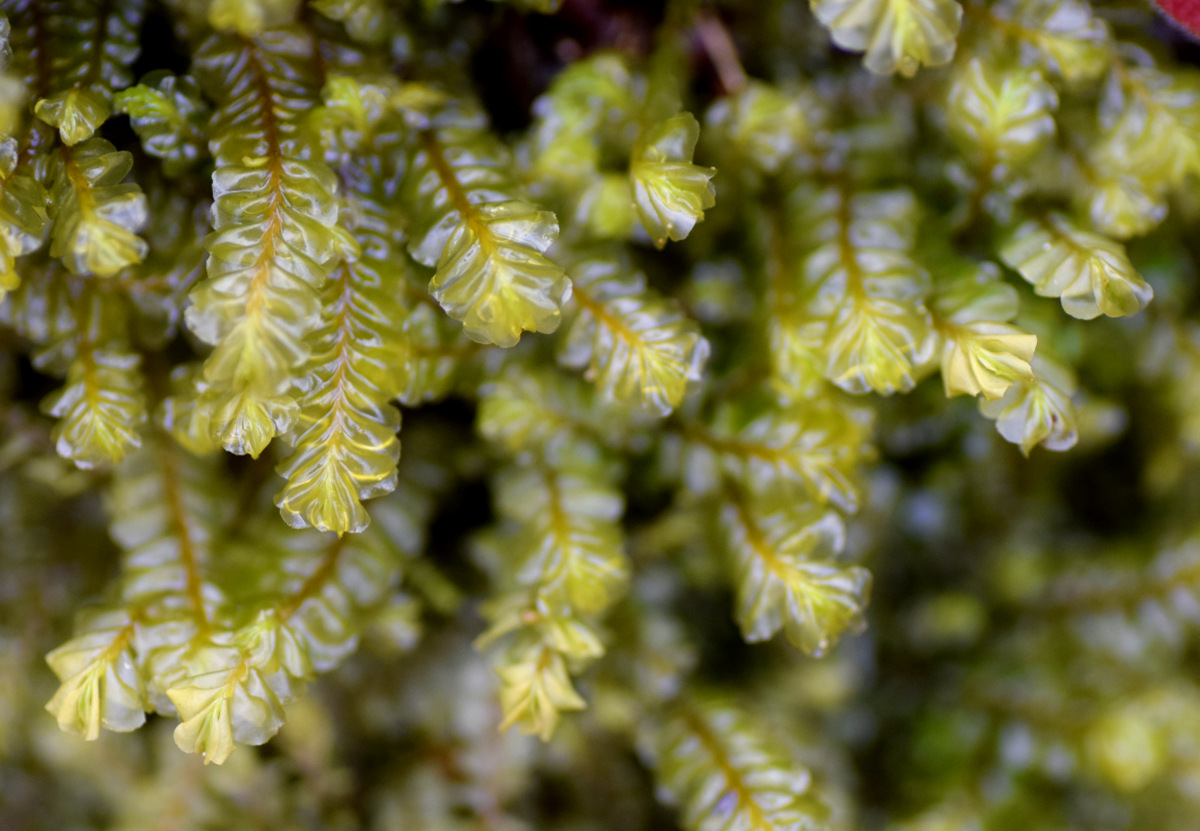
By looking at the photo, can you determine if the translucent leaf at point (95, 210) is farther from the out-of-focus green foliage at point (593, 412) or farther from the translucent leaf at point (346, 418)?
the translucent leaf at point (346, 418)

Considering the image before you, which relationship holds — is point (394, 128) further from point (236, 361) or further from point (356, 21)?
point (236, 361)

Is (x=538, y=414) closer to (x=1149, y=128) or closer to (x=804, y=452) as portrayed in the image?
(x=804, y=452)

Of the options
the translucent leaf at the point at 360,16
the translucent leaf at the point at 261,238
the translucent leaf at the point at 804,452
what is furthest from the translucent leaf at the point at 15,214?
the translucent leaf at the point at 804,452

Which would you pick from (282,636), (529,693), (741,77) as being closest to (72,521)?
(282,636)

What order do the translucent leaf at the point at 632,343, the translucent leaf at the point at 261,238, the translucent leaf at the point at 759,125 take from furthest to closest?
the translucent leaf at the point at 759,125 < the translucent leaf at the point at 632,343 < the translucent leaf at the point at 261,238

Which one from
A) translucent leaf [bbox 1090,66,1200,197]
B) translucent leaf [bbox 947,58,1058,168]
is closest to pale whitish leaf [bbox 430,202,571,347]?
translucent leaf [bbox 947,58,1058,168]

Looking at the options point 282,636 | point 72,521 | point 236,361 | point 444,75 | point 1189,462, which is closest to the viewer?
point 236,361

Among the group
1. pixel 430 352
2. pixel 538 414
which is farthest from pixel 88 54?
pixel 538 414
